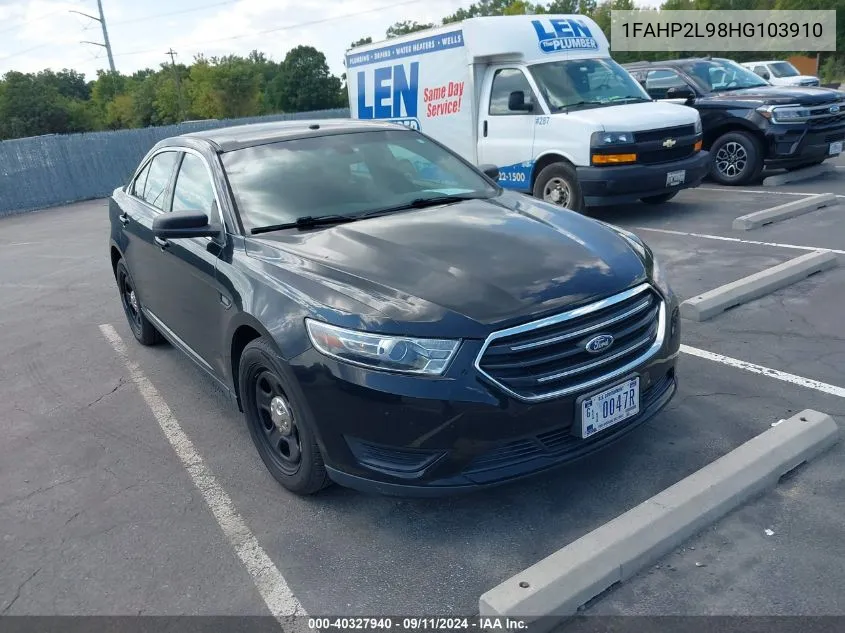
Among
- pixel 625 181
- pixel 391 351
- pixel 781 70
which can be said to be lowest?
pixel 625 181

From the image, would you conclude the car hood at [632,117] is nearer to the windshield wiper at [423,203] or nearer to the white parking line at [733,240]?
the white parking line at [733,240]

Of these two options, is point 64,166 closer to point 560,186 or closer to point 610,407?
point 560,186

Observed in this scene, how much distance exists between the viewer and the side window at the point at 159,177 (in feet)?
16.5

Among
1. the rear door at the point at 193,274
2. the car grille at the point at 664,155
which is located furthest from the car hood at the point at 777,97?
the rear door at the point at 193,274

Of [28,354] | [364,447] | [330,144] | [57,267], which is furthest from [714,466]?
[57,267]

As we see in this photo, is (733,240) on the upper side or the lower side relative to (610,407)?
lower

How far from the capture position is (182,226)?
3.79 m

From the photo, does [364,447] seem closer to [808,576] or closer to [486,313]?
[486,313]

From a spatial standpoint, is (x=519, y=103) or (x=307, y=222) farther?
(x=519, y=103)

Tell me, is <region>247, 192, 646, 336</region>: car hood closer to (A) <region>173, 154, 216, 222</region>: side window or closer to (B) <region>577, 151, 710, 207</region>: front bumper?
(A) <region>173, 154, 216, 222</region>: side window

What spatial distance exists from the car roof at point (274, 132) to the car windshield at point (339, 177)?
68 millimetres

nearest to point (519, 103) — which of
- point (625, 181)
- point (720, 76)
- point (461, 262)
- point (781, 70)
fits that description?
point (625, 181)

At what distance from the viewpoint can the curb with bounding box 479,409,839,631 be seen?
256cm

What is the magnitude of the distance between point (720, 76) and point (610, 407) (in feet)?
34.1
